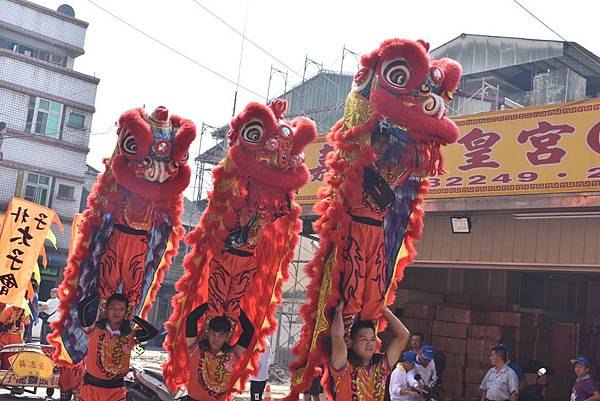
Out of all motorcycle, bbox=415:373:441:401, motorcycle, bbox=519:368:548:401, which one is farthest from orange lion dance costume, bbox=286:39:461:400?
motorcycle, bbox=519:368:548:401

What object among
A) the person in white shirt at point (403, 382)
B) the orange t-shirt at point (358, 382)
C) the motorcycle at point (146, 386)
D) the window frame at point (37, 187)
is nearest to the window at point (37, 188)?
the window frame at point (37, 187)

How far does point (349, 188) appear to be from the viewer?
173 inches

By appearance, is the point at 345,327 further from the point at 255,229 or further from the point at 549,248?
the point at 549,248

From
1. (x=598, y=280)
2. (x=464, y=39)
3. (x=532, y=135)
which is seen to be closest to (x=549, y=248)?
(x=532, y=135)

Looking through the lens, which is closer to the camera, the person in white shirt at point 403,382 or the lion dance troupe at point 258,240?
the lion dance troupe at point 258,240

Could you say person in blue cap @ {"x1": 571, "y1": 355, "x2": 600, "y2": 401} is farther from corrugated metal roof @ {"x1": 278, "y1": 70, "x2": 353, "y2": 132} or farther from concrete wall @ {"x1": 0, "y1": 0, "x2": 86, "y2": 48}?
concrete wall @ {"x1": 0, "y1": 0, "x2": 86, "y2": 48}

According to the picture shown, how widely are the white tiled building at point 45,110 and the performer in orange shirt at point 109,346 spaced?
16.7 m

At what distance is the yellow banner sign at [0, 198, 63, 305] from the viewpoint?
891 cm

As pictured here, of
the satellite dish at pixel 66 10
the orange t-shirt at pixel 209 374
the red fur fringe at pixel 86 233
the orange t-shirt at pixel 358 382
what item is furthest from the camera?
the satellite dish at pixel 66 10

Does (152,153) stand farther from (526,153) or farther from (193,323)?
(526,153)

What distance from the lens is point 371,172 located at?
14.5 feet

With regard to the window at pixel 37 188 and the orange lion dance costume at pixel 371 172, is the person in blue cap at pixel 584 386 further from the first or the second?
the window at pixel 37 188

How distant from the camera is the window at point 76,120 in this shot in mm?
23011

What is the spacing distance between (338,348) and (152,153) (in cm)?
228
